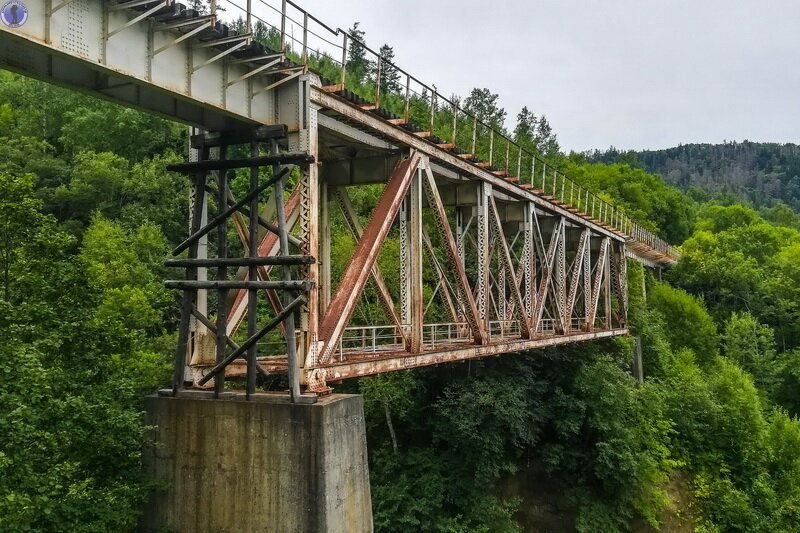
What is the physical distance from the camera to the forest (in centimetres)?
1235

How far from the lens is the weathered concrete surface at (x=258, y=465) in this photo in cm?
986

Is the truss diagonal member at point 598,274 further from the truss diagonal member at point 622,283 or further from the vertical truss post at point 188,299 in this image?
the vertical truss post at point 188,299

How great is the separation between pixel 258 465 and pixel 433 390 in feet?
54.2

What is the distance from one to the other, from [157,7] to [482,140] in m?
54.7

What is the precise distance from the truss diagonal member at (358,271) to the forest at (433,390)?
4322 millimetres

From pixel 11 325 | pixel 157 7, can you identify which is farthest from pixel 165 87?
pixel 11 325

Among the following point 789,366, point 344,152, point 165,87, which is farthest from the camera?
point 789,366

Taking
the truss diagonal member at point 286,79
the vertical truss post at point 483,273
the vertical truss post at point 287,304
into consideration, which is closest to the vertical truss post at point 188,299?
the vertical truss post at point 287,304

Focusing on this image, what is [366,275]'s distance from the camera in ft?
39.9

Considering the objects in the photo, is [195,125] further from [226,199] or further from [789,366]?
[789,366]

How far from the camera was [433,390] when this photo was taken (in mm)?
26234

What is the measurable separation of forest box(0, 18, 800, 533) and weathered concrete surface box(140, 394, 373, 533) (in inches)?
33.8

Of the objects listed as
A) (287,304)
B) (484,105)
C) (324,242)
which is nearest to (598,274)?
(324,242)

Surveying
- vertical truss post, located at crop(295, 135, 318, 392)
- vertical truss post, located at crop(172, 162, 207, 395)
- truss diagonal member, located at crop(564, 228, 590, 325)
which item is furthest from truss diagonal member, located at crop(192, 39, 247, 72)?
truss diagonal member, located at crop(564, 228, 590, 325)
